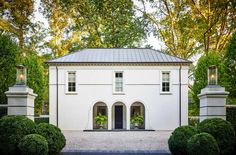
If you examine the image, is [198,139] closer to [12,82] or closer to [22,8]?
[12,82]

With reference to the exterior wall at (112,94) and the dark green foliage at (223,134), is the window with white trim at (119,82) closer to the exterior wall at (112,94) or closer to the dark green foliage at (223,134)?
the exterior wall at (112,94)

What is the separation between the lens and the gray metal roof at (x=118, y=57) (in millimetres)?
30953

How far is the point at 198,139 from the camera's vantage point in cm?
1266

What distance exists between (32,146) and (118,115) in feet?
63.2

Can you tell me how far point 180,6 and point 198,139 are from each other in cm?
2677

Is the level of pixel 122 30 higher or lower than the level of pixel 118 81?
higher

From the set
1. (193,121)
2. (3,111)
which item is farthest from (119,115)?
(3,111)

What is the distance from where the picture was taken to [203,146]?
12.6 meters

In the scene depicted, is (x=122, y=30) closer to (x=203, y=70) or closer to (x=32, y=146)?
(x=203, y=70)

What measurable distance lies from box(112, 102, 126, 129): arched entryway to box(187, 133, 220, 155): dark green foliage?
62.5 ft

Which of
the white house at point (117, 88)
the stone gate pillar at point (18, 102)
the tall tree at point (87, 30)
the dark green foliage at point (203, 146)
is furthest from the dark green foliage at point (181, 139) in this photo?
the tall tree at point (87, 30)

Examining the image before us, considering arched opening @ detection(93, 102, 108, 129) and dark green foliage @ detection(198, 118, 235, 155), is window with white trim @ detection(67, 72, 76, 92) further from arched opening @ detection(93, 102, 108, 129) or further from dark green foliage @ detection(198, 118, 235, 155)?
dark green foliage @ detection(198, 118, 235, 155)

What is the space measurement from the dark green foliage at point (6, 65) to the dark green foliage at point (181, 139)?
11.2m

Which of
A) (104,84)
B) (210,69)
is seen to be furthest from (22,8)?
(210,69)
